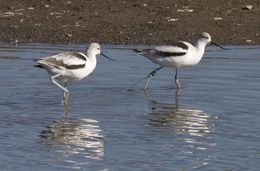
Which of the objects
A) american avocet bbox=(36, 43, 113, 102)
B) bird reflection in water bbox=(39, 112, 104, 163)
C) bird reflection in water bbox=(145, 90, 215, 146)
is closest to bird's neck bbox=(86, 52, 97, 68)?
american avocet bbox=(36, 43, 113, 102)

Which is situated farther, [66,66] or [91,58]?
[91,58]

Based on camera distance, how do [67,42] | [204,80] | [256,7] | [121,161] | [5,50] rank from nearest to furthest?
[121,161], [204,80], [5,50], [67,42], [256,7]

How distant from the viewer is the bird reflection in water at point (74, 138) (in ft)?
31.7

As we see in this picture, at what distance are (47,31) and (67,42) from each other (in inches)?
43.2

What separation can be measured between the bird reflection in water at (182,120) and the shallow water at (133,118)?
0.04ft

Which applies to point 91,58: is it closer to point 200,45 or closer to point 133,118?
point 133,118

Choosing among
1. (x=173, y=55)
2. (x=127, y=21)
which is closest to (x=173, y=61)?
(x=173, y=55)

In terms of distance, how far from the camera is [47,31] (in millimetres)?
20109

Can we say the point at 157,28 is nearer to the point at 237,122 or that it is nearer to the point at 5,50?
the point at 5,50

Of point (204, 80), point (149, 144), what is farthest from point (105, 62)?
point (149, 144)

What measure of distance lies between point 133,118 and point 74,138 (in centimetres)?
142

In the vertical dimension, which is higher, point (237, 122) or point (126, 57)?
point (126, 57)

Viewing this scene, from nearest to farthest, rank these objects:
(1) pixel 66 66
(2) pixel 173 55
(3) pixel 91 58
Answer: (1) pixel 66 66 < (3) pixel 91 58 < (2) pixel 173 55

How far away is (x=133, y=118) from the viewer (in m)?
11.8
